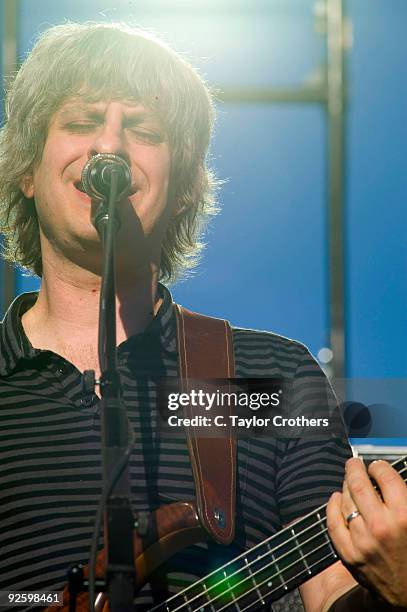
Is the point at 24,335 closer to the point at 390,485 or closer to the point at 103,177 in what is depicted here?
the point at 103,177

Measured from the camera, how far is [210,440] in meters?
1.71

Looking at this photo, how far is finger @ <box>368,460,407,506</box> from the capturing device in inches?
Answer: 60.9

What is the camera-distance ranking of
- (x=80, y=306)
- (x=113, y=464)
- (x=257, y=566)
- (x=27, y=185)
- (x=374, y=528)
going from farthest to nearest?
(x=27, y=185) → (x=80, y=306) → (x=257, y=566) → (x=374, y=528) → (x=113, y=464)

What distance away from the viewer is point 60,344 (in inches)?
71.3

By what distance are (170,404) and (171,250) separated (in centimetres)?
27

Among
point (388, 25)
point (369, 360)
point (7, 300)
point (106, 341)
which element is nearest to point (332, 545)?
point (369, 360)

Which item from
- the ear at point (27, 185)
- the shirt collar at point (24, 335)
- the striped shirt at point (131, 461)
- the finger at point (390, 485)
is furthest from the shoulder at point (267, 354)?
the ear at point (27, 185)

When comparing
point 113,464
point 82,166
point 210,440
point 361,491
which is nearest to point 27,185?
point 82,166

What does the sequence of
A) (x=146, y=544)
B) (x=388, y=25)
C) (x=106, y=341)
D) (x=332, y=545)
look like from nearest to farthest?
1. (x=106, y=341)
2. (x=146, y=544)
3. (x=332, y=545)
4. (x=388, y=25)

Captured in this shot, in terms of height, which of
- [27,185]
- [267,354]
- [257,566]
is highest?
[27,185]

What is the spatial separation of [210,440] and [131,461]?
138 mm

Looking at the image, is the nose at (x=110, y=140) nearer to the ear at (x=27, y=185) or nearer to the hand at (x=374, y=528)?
the ear at (x=27, y=185)

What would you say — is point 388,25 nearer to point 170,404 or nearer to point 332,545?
point 170,404

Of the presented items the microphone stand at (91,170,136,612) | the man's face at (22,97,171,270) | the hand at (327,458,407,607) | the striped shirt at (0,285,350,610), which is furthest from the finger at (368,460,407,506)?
the man's face at (22,97,171,270)
